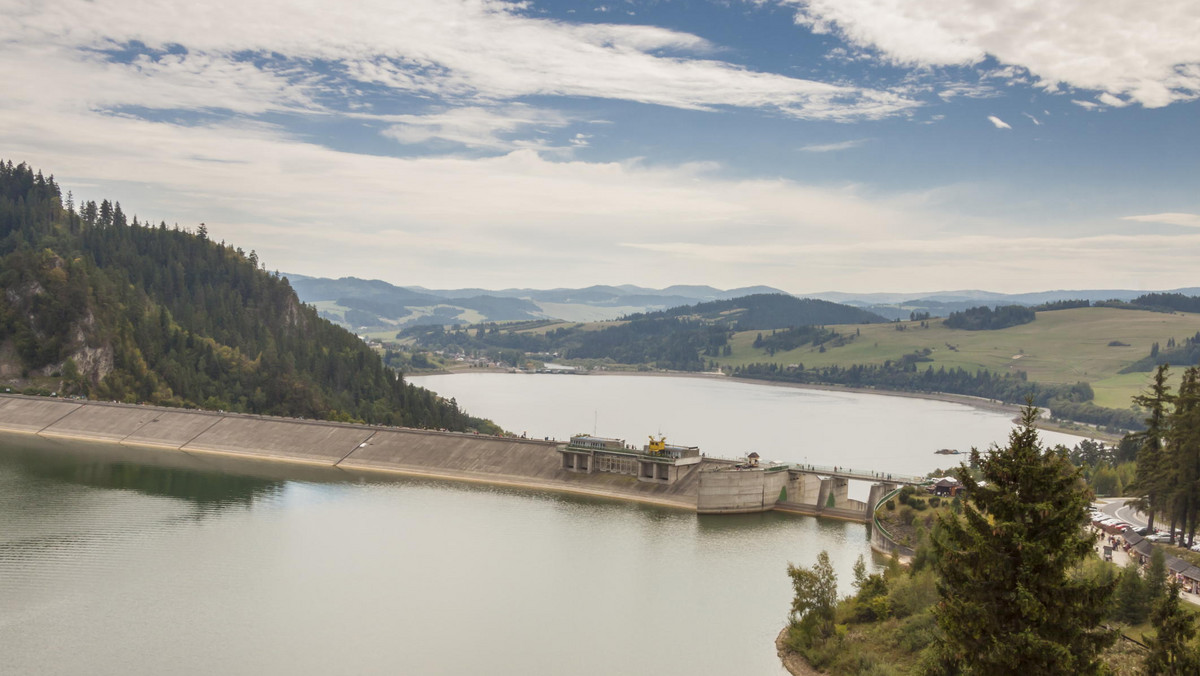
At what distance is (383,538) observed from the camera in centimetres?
6994

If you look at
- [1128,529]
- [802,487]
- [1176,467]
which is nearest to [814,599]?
[1176,467]

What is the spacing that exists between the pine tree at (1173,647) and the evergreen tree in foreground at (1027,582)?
1.50 metres

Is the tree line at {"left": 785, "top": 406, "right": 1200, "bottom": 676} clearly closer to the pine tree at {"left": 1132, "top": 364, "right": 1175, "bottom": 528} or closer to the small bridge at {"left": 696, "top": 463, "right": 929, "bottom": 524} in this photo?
the pine tree at {"left": 1132, "top": 364, "right": 1175, "bottom": 528}

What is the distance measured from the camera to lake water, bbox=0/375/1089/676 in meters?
46.8

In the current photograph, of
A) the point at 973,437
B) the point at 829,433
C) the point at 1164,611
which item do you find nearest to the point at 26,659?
the point at 1164,611

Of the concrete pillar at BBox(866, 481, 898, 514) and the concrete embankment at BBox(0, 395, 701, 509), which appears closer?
the concrete pillar at BBox(866, 481, 898, 514)

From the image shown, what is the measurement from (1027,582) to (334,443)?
9458 centimetres

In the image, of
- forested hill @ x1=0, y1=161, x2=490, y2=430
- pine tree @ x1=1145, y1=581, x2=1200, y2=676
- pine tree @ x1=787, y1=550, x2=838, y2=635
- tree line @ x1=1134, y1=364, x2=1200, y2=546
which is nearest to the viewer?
pine tree @ x1=1145, y1=581, x2=1200, y2=676

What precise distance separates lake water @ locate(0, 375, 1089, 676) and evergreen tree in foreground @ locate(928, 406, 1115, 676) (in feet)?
76.6

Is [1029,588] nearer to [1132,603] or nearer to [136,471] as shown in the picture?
[1132,603]

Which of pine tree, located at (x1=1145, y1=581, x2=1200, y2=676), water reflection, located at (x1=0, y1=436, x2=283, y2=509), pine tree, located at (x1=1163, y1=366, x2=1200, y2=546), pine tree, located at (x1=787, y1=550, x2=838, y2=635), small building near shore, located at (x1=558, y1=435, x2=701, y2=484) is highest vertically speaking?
pine tree, located at (x1=1163, y1=366, x2=1200, y2=546)

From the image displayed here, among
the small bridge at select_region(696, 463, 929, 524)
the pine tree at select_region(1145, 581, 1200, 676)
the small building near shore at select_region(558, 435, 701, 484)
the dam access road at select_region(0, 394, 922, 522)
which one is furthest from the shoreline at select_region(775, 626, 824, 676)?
the small building near shore at select_region(558, 435, 701, 484)

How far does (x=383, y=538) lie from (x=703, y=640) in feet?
93.9

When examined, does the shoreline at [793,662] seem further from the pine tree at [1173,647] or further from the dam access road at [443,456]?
the dam access road at [443,456]
